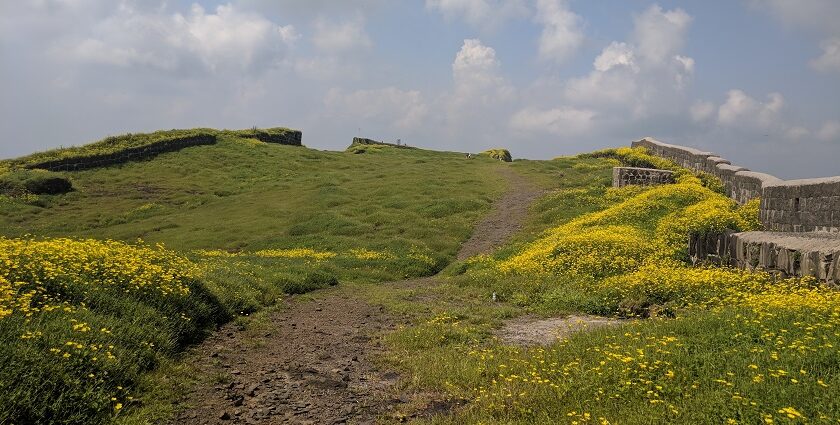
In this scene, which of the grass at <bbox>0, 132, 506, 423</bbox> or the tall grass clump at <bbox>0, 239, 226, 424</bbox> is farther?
the grass at <bbox>0, 132, 506, 423</bbox>

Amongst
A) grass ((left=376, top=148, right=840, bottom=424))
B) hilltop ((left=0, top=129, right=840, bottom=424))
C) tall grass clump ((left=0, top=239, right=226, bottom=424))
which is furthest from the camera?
hilltop ((left=0, top=129, right=840, bottom=424))

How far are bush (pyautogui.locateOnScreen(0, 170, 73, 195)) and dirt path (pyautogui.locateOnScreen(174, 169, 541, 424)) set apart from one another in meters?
32.9

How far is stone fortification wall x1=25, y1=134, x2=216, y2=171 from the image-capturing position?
4503 cm

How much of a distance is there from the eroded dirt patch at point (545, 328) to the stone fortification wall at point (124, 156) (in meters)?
45.6

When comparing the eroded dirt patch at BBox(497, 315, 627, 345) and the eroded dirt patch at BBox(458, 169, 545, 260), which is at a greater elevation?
the eroded dirt patch at BBox(458, 169, 545, 260)

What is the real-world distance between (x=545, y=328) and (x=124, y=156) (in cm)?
4863

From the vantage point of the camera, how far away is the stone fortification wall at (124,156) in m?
45.0

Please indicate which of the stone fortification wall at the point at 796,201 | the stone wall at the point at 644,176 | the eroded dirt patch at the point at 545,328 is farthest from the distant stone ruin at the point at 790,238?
the stone wall at the point at 644,176

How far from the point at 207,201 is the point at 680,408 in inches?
1536

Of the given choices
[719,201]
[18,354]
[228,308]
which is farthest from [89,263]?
[719,201]

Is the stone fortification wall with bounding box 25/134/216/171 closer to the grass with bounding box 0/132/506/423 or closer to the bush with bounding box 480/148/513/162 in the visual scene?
the grass with bounding box 0/132/506/423

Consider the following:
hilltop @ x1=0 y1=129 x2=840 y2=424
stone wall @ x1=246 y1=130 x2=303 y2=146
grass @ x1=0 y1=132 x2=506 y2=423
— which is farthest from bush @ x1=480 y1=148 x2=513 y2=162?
hilltop @ x1=0 y1=129 x2=840 y2=424

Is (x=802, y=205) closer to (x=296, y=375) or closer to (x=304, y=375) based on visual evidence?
(x=304, y=375)

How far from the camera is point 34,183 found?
126 feet
